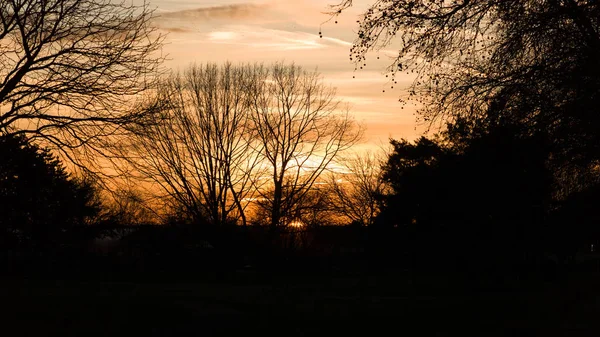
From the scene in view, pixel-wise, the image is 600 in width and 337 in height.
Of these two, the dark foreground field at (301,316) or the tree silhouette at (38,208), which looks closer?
the dark foreground field at (301,316)

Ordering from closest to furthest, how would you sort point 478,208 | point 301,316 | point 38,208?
point 301,316 < point 478,208 < point 38,208

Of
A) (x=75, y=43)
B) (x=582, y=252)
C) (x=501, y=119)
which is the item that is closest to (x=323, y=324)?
(x=501, y=119)

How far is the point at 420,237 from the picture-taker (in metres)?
42.9

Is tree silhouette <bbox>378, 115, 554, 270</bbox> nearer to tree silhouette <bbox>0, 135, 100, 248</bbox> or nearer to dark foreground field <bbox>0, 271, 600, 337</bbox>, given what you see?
dark foreground field <bbox>0, 271, 600, 337</bbox>

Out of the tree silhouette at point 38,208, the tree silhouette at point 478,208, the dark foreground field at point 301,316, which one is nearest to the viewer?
the dark foreground field at point 301,316

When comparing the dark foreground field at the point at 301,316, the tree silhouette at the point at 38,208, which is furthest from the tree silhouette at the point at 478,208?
the tree silhouette at the point at 38,208

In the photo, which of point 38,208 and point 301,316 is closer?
point 301,316

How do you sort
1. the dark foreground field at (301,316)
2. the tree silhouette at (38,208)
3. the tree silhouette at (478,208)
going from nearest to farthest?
the dark foreground field at (301,316), the tree silhouette at (478,208), the tree silhouette at (38,208)

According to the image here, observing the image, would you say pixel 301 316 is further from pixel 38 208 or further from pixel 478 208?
pixel 38 208

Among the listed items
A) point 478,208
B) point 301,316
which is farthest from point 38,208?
point 301,316

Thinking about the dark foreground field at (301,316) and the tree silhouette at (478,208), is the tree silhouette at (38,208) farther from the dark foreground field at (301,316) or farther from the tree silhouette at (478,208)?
the tree silhouette at (478,208)

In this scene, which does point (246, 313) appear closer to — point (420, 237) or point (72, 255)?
point (72, 255)

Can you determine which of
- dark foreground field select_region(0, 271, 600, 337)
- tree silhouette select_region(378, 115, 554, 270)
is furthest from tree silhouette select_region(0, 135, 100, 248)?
tree silhouette select_region(378, 115, 554, 270)

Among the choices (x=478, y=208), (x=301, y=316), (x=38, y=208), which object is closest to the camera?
(x=301, y=316)
